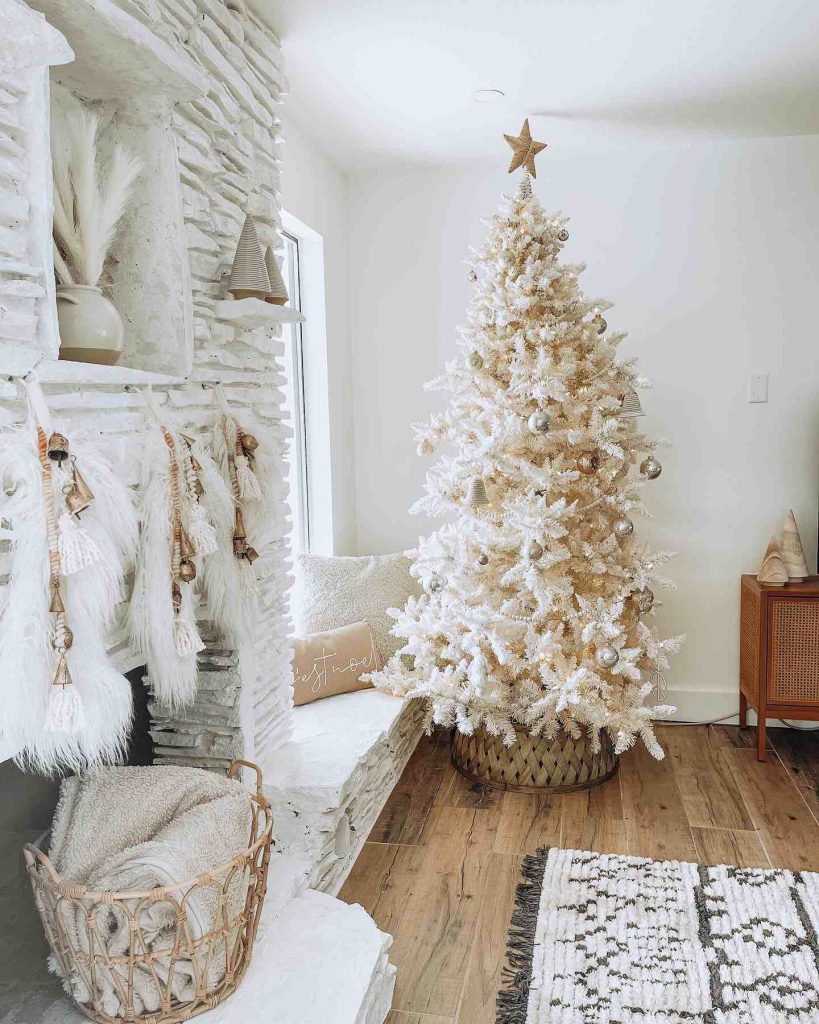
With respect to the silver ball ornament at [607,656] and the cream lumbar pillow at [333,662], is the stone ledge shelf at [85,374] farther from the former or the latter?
the silver ball ornament at [607,656]

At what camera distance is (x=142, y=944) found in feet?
4.29

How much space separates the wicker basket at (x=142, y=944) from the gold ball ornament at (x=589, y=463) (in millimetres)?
1731

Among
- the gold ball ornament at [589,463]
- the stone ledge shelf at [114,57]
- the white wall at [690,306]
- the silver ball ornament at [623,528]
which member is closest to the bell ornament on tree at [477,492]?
the gold ball ornament at [589,463]

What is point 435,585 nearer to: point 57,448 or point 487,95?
point 487,95

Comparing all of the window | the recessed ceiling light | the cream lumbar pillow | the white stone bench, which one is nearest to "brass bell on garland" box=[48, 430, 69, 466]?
the white stone bench

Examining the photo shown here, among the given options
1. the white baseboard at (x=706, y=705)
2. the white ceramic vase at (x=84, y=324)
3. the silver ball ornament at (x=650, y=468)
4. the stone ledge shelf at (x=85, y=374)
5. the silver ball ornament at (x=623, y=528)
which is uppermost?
the white ceramic vase at (x=84, y=324)

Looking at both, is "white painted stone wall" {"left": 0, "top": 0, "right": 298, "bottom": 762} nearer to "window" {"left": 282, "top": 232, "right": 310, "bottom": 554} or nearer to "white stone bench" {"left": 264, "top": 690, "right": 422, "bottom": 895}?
"white stone bench" {"left": 264, "top": 690, "right": 422, "bottom": 895}

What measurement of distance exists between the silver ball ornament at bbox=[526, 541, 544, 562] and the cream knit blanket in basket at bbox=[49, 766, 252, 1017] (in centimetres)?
130

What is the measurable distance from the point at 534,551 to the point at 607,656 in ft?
1.32

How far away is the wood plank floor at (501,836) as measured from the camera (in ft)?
6.68

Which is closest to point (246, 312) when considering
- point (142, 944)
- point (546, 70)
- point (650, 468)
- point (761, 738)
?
point (142, 944)

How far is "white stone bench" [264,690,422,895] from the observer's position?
2158 mm

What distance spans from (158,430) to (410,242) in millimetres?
2393

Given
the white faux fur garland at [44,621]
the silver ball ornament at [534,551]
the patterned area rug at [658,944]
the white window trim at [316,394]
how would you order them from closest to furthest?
the white faux fur garland at [44,621], the patterned area rug at [658,944], the silver ball ornament at [534,551], the white window trim at [316,394]
